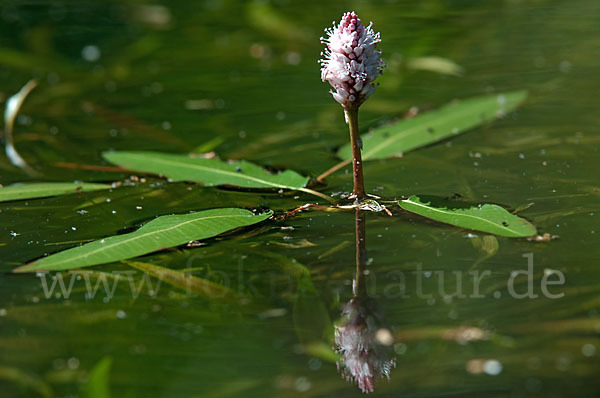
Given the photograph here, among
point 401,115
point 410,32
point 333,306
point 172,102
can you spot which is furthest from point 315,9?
point 333,306

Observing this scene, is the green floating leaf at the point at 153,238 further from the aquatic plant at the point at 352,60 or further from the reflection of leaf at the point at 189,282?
the aquatic plant at the point at 352,60

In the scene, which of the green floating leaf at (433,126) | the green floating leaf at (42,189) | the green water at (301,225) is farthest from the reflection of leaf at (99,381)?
the green floating leaf at (433,126)

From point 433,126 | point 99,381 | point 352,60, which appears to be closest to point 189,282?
point 99,381

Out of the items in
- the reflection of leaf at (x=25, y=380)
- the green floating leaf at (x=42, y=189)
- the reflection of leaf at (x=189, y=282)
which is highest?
the green floating leaf at (x=42, y=189)

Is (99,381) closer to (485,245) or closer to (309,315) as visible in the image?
(309,315)

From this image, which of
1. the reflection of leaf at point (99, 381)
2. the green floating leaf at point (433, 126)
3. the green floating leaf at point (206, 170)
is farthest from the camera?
the green floating leaf at point (433, 126)

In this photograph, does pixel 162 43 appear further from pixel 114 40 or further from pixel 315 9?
pixel 315 9
